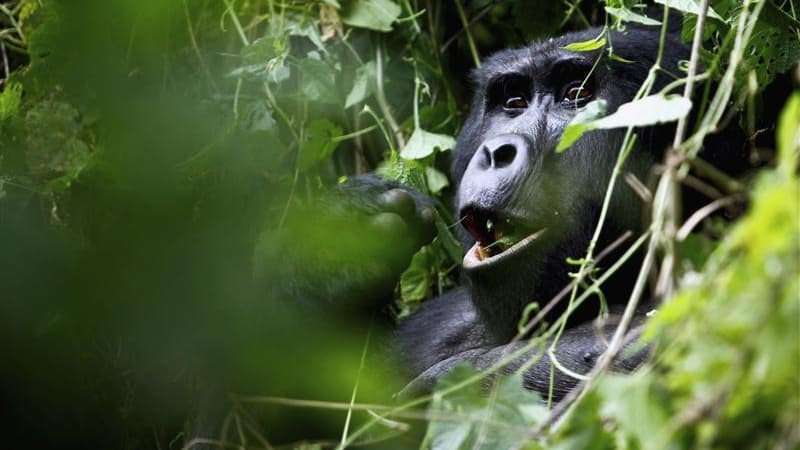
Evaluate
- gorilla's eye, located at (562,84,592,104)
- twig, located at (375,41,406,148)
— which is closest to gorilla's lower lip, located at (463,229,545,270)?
gorilla's eye, located at (562,84,592,104)

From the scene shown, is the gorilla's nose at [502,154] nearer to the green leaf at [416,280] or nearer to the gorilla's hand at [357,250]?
the gorilla's hand at [357,250]

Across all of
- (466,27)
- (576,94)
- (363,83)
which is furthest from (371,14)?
(576,94)

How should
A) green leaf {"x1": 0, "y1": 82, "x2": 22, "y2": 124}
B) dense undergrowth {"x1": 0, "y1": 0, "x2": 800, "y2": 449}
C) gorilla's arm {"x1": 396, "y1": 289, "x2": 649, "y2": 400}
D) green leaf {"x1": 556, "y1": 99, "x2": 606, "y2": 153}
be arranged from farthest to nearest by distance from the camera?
1. green leaf {"x1": 0, "y1": 82, "x2": 22, "y2": 124}
2. gorilla's arm {"x1": 396, "y1": 289, "x2": 649, "y2": 400}
3. green leaf {"x1": 556, "y1": 99, "x2": 606, "y2": 153}
4. dense undergrowth {"x1": 0, "y1": 0, "x2": 800, "y2": 449}

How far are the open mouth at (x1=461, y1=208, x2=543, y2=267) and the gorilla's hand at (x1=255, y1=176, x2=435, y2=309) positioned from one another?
130 millimetres

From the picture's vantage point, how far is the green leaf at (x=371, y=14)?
3.91 meters

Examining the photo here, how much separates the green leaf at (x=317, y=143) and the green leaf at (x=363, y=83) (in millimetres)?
113

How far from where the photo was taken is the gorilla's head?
2.77 metres

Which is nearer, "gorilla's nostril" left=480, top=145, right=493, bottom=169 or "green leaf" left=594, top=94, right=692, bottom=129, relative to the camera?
"green leaf" left=594, top=94, right=692, bottom=129

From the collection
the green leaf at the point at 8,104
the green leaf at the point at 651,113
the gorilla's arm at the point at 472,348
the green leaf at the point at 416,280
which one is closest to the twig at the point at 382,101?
the green leaf at the point at 416,280

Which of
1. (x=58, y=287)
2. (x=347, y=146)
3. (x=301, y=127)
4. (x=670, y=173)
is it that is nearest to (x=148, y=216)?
(x=58, y=287)

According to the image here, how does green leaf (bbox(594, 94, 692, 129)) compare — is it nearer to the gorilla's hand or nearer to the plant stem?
the gorilla's hand

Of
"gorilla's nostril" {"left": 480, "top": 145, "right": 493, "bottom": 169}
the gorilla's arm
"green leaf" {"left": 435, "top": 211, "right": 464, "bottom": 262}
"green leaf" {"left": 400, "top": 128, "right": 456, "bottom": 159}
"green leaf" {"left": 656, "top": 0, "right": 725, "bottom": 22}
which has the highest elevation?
"green leaf" {"left": 656, "top": 0, "right": 725, "bottom": 22}

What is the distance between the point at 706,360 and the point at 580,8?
322cm

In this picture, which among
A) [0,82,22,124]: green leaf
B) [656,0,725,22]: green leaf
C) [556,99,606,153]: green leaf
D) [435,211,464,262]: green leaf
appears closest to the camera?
[556,99,606,153]: green leaf
